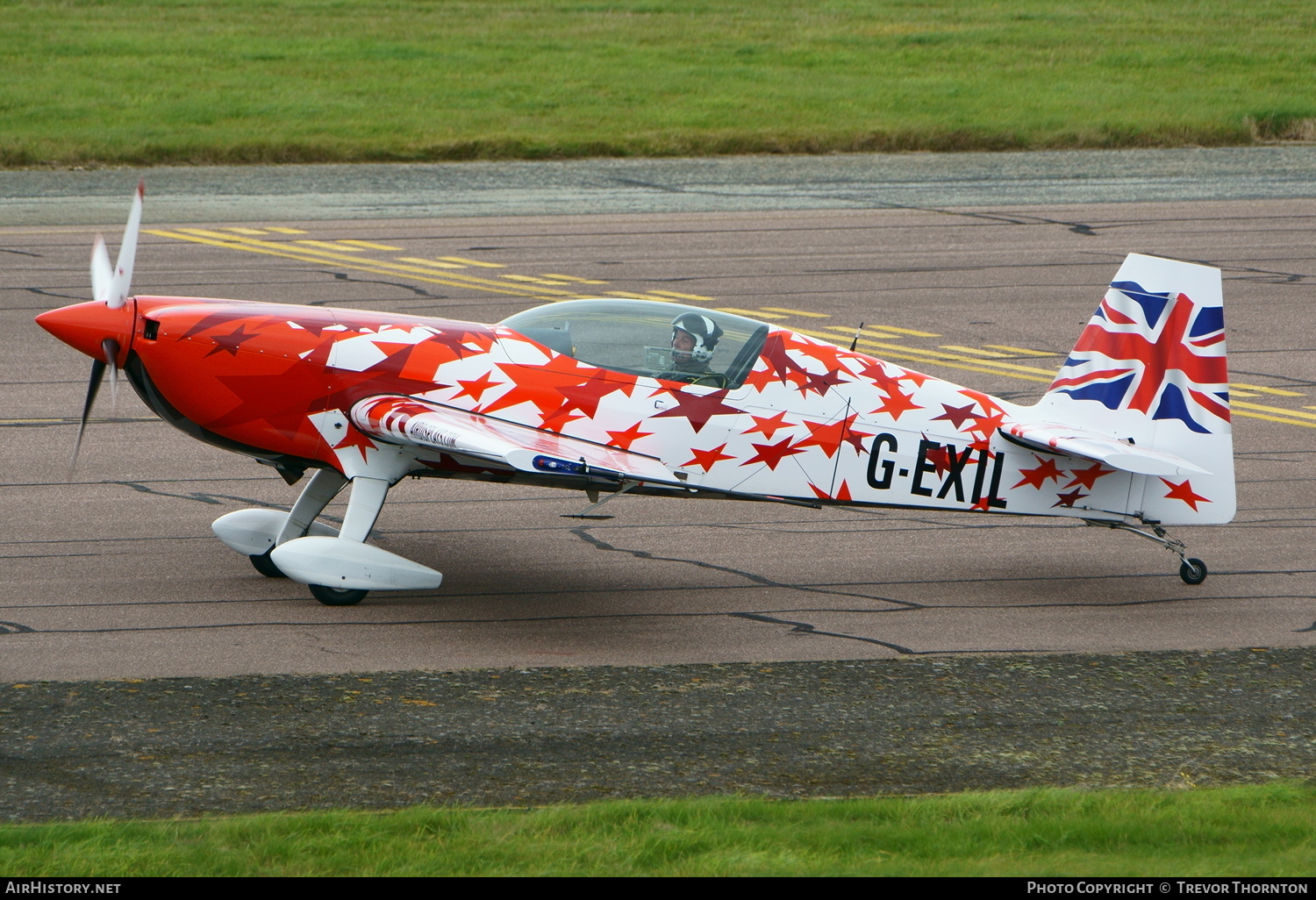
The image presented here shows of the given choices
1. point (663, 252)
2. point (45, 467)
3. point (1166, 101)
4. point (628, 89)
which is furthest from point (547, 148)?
point (45, 467)

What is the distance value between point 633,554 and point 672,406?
5.93ft

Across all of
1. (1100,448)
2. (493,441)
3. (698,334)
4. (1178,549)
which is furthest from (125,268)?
(1178,549)

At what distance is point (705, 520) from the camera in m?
13.1

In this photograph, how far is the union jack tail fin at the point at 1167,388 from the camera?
36.5 ft

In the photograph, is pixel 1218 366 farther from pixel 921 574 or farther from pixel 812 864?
pixel 812 864

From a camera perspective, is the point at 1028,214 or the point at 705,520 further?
the point at 1028,214

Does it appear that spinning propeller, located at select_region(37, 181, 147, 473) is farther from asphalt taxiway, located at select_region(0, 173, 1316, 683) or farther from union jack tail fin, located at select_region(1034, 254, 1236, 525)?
union jack tail fin, located at select_region(1034, 254, 1236, 525)

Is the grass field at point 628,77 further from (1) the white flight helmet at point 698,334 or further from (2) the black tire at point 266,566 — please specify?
(1) the white flight helmet at point 698,334

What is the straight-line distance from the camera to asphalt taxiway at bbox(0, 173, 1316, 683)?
10188 millimetres

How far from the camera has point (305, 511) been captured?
11383 millimetres

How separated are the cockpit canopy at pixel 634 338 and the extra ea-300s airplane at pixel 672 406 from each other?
14 millimetres

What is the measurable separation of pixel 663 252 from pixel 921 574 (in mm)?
12956

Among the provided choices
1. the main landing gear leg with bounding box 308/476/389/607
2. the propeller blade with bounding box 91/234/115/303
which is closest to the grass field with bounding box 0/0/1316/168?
the propeller blade with bounding box 91/234/115/303

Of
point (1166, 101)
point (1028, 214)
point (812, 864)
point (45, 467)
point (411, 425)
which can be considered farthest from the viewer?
point (1166, 101)
